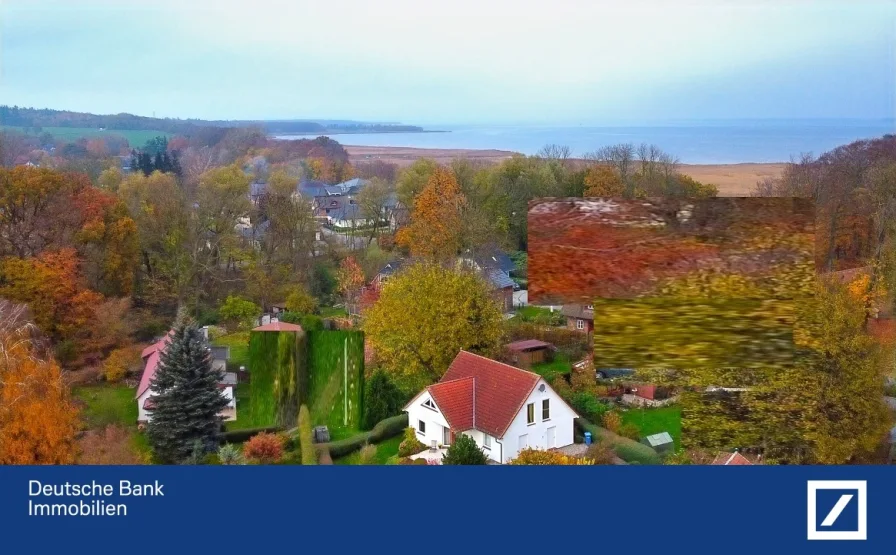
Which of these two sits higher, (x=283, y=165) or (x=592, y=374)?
(x=283, y=165)

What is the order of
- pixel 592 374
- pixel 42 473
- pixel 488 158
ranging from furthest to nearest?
pixel 488 158 < pixel 592 374 < pixel 42 473

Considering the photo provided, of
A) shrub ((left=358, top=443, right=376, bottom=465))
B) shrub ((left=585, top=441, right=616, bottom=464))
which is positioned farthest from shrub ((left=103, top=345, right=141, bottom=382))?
shrub ((left=585, top=441, right=616, bottom=464))

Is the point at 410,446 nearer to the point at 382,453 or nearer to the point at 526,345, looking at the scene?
the point at 382,453

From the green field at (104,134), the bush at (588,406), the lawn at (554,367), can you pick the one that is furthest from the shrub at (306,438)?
the green field at (104,134)

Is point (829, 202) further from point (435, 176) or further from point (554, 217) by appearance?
point (435, 176)

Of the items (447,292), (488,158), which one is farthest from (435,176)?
(447,292)

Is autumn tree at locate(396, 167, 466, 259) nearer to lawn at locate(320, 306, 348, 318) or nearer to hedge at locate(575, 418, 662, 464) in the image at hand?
lawn at locate(320, 306, 348, 318)

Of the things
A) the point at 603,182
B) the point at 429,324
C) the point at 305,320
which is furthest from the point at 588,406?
the point at 305,320
